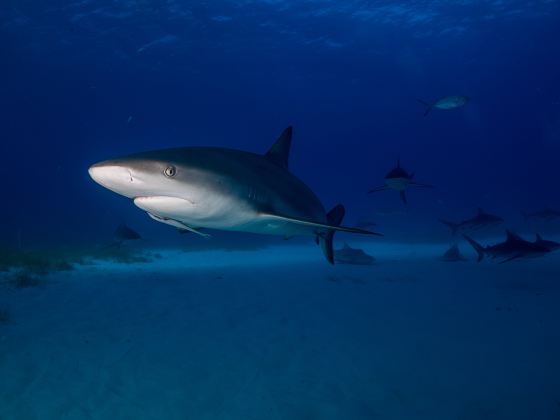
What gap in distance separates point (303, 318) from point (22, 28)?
40447 mm

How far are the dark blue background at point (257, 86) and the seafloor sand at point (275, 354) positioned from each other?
46.8 feet

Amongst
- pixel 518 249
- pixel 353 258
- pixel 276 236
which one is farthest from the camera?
pixel 276 236

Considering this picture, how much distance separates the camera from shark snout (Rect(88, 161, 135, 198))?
90.9 inches

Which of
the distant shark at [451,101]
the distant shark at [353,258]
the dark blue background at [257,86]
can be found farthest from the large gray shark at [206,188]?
the dark blue background at [257,86]

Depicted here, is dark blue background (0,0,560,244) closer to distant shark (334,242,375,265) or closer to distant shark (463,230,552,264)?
distant shark (334,242,375,265)

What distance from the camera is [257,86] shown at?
56.8 meters

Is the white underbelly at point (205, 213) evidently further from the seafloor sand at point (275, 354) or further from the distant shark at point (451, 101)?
the distant shark at point (451, 101)

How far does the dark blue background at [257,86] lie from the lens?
32.4 metres

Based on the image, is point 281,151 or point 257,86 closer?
point 281,151

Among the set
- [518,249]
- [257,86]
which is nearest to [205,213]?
[518,249]

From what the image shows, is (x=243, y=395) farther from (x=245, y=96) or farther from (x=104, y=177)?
(x=245, y=96)

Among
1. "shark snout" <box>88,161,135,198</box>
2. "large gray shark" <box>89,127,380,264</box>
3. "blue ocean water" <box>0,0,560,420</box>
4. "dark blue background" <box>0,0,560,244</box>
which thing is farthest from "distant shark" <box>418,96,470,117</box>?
"shark snout" <box>88,161,135,198</box>

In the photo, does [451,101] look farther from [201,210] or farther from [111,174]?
[111,174]

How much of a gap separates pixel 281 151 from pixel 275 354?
3.11 metres
